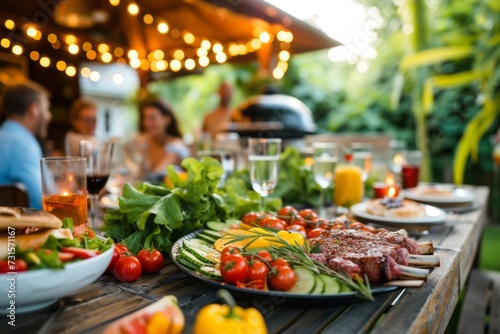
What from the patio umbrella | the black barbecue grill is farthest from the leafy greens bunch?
the patio umbrella

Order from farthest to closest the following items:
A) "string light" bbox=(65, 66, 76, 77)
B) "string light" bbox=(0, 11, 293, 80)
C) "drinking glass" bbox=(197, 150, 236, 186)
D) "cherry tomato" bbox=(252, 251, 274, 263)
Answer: "string light" bbox=(65, 66, 76, 77) → "string light" bbox=(0, 11, 293, 80) → "drinking glass" bbox=(197, 150, 236, 186) → "cherry tomato" bbox=(252, 251, 274, 263)

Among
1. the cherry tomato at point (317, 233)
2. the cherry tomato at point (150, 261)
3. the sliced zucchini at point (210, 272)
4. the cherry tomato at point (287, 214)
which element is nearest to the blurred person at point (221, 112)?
the cherry tomato at point (287, 214)

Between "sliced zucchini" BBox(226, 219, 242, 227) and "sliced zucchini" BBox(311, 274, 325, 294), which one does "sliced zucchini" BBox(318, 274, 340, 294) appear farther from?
"sliced zucchini" BBox(226, 219, 242, 227)

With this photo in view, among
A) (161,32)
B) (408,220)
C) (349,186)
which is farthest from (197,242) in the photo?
(161,32)

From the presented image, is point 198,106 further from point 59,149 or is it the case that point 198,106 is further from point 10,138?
point 10,138

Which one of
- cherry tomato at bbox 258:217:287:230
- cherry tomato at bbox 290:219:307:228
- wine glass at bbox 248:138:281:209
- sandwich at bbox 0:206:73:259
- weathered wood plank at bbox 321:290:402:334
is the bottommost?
weathered wood plank at bbox 321:290:402:334

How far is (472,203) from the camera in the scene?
2.63 m

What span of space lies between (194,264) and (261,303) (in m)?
0.23

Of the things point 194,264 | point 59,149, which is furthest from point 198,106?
point 194,264

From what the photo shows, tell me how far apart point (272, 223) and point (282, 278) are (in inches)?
19.1

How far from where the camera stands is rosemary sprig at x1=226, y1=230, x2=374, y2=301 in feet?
3.18

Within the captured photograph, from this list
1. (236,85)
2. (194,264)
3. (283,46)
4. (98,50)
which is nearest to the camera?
(194,264)

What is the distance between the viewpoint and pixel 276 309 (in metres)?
1.01

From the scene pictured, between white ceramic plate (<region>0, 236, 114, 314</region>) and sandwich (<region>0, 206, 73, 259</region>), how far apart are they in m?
0.07
